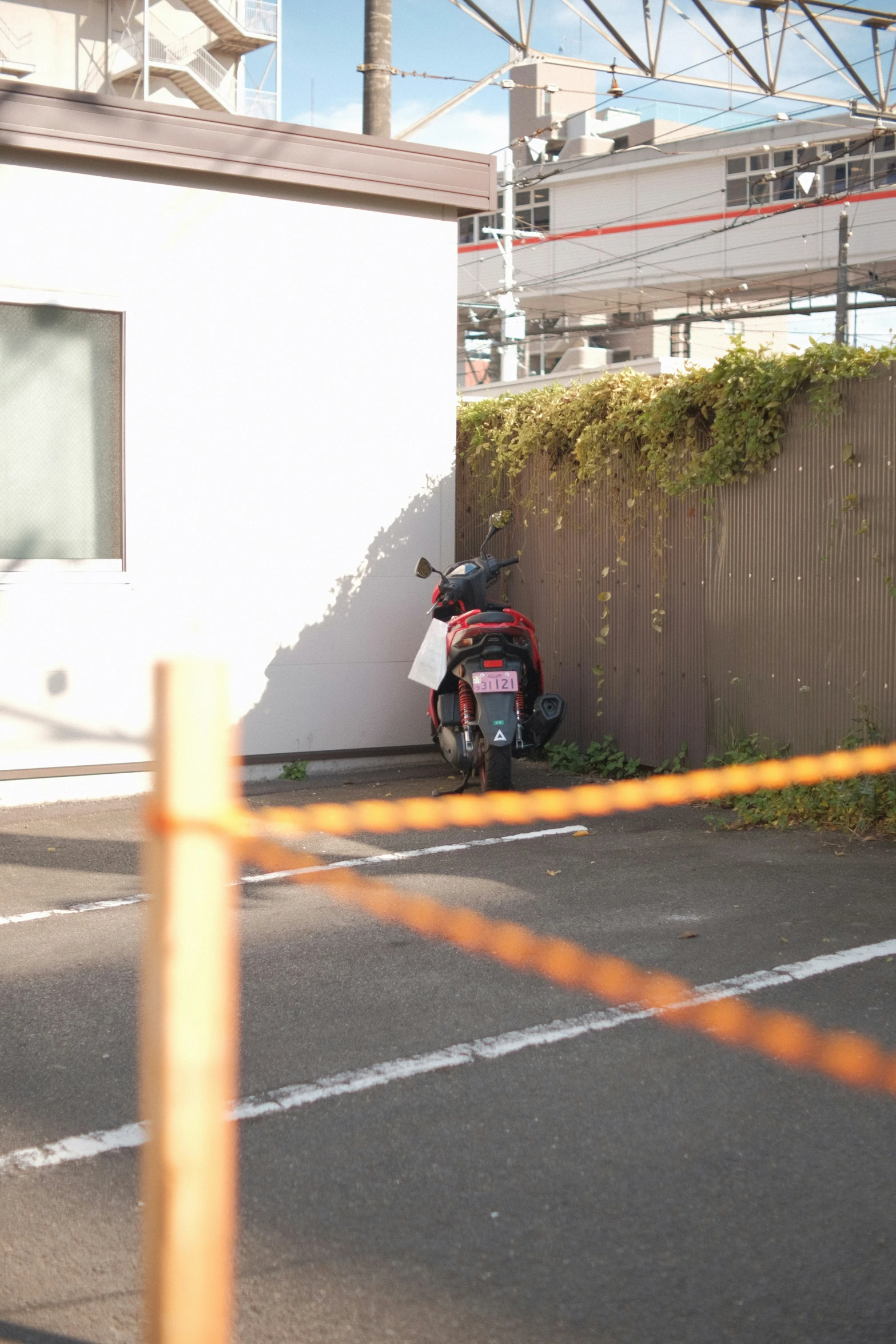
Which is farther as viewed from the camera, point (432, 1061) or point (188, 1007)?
point (432, 1061)

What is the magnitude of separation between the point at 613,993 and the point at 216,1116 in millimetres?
3172

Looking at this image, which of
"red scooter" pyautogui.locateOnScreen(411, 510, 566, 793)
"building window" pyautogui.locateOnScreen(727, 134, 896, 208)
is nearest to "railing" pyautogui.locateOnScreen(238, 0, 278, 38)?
"building window" pyautogui.locateOnScreen(727, 134, 896, 208)

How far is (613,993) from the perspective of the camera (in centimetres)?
482

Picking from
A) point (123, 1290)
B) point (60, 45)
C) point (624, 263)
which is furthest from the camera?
point (624, 263)

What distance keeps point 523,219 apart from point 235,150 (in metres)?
43.8

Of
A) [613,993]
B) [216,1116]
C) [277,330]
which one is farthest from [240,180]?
[216,1116]

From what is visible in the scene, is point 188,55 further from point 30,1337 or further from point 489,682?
point 30,1337

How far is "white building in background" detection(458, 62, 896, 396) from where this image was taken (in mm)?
40688

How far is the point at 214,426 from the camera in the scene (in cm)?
917

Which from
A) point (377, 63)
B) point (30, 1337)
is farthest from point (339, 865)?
point (377, 63)

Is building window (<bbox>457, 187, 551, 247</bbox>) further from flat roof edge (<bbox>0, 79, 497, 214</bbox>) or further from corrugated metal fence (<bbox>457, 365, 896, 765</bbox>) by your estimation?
corrugated metal fence (<bbox>457, 365, 896, 765</bbox>)

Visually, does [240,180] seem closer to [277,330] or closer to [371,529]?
[277,330]

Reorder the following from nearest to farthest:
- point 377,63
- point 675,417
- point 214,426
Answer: point 675,417 < point 214,426 < point 377,63

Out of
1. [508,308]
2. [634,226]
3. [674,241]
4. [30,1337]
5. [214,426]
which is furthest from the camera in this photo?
[634,226]
